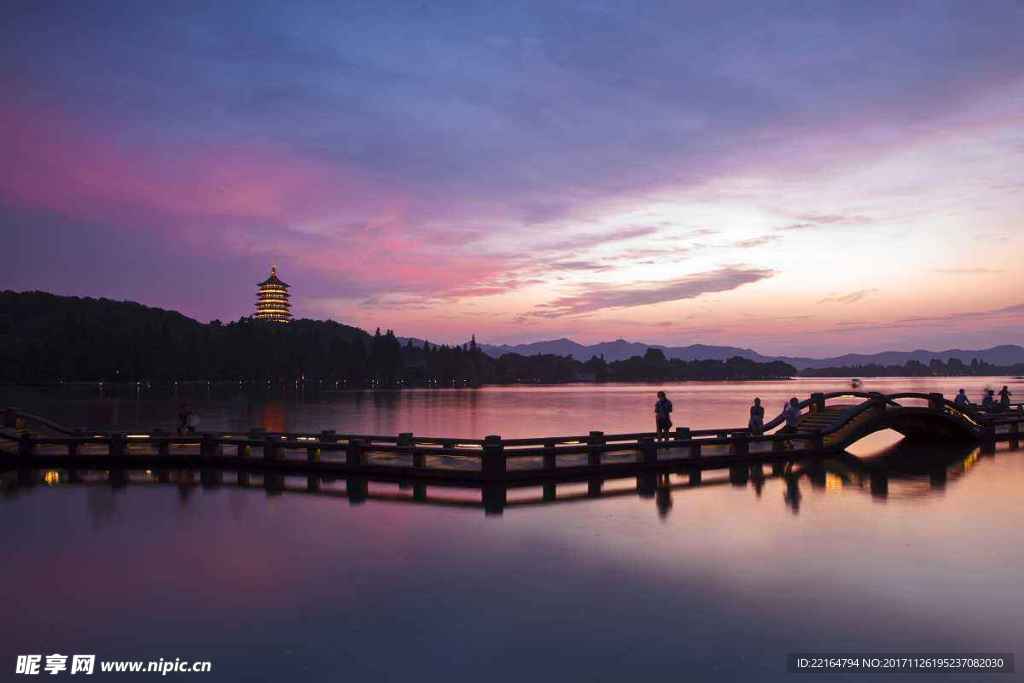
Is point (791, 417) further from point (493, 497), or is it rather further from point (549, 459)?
point (493, 497)

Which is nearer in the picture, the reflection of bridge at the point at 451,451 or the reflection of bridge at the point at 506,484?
the reflection of bridge at the point at 506,484

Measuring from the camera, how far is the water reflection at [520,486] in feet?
58.0

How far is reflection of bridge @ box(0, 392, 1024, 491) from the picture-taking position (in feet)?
68.1

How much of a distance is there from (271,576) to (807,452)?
21.7 m

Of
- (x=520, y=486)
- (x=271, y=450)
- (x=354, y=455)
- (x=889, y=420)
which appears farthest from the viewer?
(x=889, y=420)

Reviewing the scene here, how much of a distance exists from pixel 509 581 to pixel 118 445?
62.9 feet

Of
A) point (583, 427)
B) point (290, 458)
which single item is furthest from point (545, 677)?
point (583, 427)

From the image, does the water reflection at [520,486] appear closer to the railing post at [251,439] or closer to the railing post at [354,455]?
the railing post at [354,455]

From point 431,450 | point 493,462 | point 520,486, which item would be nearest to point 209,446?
point 431,450

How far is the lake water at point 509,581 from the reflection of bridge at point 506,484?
1.01 feet

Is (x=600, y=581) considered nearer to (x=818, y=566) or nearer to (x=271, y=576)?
(x=818, y=566)

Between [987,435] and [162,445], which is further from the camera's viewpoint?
[987,435]

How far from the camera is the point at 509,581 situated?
1077 cm

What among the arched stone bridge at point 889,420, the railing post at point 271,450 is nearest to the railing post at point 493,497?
the railing post at point 271,450
